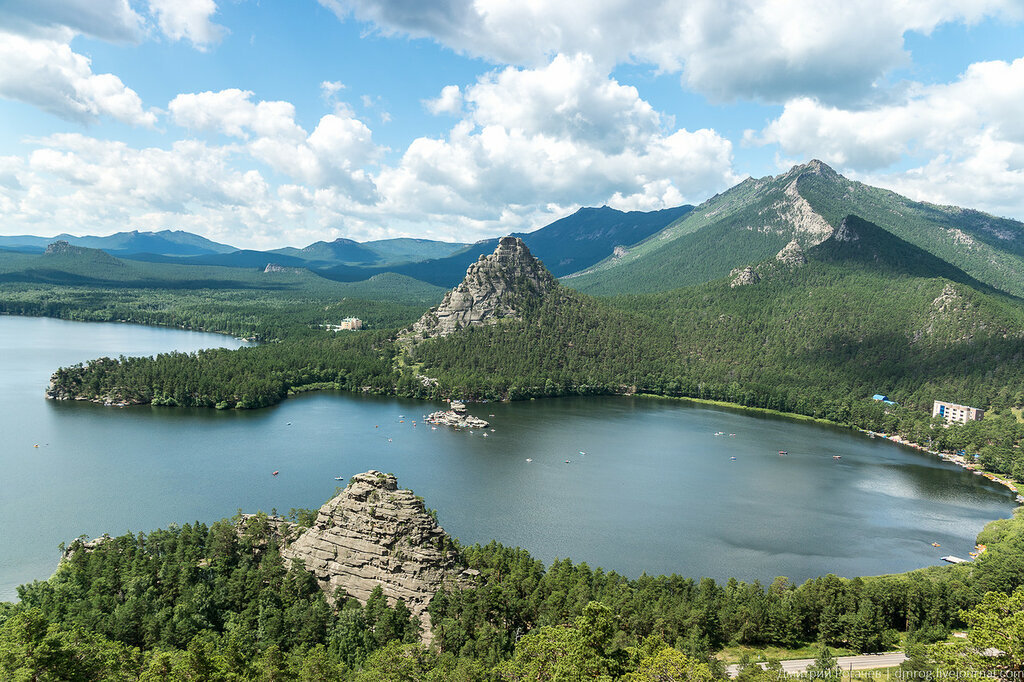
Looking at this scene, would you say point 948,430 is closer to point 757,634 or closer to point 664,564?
point 664,564

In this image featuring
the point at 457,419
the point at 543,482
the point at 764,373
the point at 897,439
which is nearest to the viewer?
the point at 543,482

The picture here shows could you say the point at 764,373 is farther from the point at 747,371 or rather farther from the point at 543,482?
the point at 543,482

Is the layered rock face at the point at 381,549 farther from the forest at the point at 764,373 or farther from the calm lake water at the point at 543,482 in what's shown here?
the forest at the point at 764,373

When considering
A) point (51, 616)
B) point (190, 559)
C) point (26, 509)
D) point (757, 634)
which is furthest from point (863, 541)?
point (26, 509)

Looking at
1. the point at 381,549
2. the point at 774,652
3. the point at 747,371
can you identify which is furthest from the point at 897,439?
the point at 381,549

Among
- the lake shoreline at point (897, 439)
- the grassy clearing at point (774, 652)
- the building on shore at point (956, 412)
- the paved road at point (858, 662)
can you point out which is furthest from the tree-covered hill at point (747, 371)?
the grassy clearing at point (774, 652)

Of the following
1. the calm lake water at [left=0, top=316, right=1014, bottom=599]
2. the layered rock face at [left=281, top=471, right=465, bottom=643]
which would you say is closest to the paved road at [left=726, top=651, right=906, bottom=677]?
the calm lake water at [left=0, top=316, right=1014, bottom=599]

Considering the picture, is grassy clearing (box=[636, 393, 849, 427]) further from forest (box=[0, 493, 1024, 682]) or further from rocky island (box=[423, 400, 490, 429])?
forest (box=[0, 493, 1024, 682])
